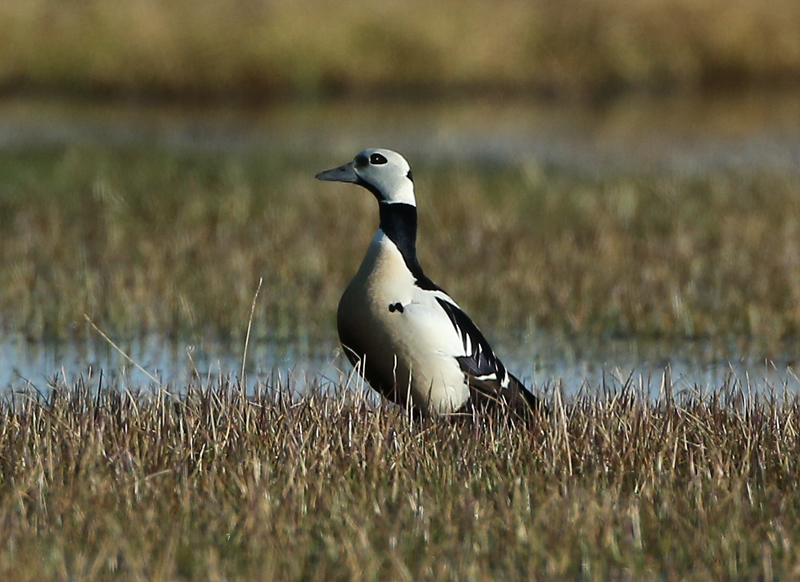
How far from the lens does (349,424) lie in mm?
5238

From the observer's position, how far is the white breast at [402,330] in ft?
18.1

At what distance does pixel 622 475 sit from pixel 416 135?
1596 centimetres

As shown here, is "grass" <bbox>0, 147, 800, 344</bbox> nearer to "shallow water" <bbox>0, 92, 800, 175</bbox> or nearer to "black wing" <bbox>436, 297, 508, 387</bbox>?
"shallow water" <bbox>0, 92, 800, 175</bbox>

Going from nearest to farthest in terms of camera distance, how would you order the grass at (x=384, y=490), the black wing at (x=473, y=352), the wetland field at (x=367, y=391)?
the grass at (x=384, y=490), the wetland field at (x=367, y=391), the black wing at (x=473, y=352)

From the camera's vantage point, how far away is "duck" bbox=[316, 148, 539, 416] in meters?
5.54

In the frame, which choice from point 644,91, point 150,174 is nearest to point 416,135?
point 150,174

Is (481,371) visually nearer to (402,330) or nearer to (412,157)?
(402,330)

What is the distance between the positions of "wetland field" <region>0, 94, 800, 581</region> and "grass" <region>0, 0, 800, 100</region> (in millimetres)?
9113

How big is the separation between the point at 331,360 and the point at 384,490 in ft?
9.21

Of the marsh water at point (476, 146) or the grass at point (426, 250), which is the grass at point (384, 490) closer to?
the marsh water at point (476, 146)

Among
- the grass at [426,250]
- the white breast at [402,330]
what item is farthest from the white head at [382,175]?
the grass at [426,250]

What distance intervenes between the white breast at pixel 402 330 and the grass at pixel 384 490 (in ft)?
0.50

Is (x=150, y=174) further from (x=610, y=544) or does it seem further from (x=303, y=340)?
(x=610, y=544)

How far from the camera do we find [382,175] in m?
5.87
